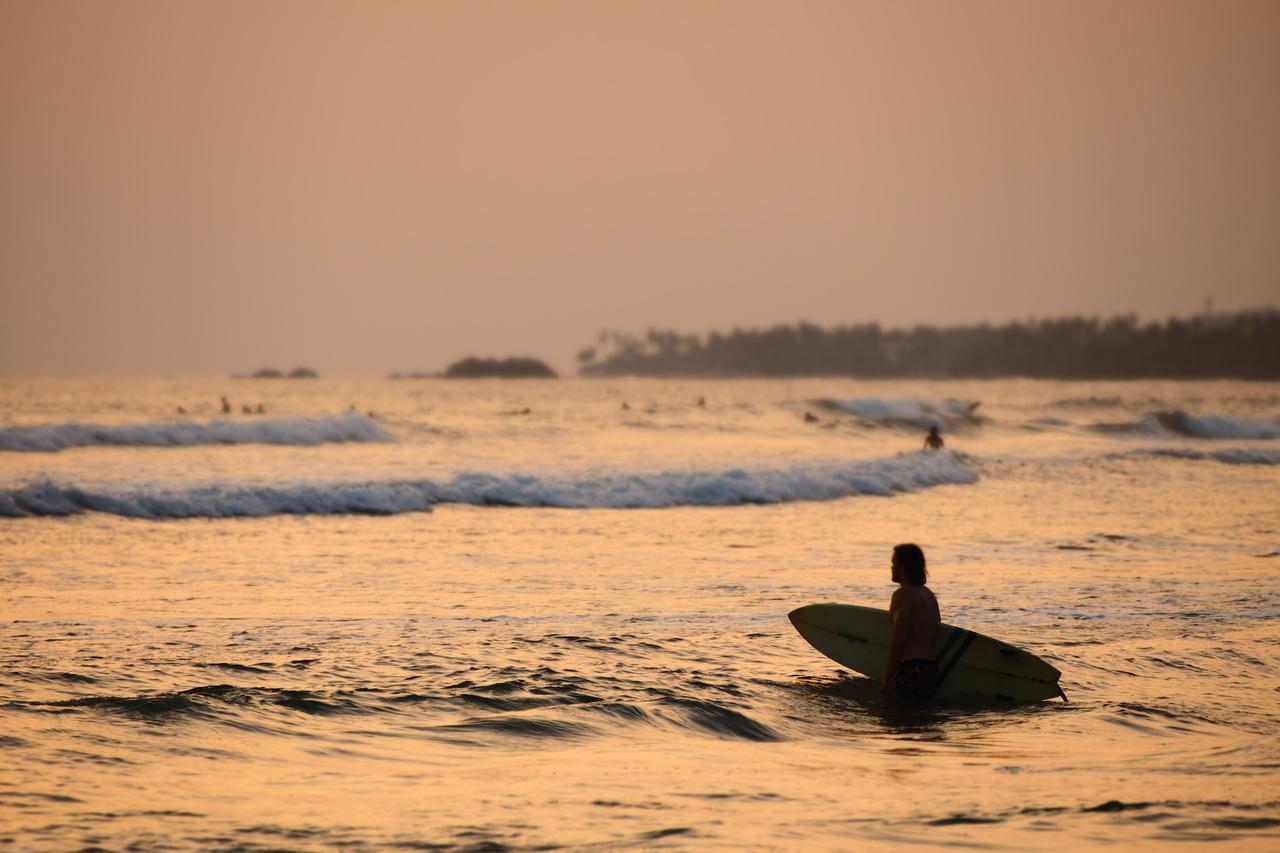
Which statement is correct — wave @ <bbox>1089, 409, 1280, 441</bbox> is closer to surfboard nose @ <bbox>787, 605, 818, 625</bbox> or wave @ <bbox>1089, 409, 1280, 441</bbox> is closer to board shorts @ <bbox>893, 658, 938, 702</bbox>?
surfboard nose @ <bbox>787, 605, 818, 625</bbox>

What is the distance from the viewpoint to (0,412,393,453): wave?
4453cm

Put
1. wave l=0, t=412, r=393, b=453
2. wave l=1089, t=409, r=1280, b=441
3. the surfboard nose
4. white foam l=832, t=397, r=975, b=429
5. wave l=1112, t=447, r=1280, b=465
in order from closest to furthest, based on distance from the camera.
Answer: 1. the surfboard nose
2. wave l=1112, t=447, r=1280, b=465
3. wave l=0, t=412, r=393, b=453
4. wave l=1089, t=409, r=1280, b=441
5. white foam l=832, t=397, r=975, b=429

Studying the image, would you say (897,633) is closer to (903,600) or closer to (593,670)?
(903,600)

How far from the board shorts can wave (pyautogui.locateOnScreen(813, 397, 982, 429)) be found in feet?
204

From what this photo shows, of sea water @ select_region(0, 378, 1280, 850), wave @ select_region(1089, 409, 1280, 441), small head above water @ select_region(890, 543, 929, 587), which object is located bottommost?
sea water @ select_region(0, 378, 1280, 850)

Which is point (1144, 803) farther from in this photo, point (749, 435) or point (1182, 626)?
point (749, 435)

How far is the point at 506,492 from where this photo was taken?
28.6 meters

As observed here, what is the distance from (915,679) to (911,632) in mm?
414

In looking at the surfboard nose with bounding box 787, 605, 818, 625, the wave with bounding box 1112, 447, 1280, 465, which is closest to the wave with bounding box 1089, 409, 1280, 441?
the wave with bounding box 1112, 447, 1280, 465

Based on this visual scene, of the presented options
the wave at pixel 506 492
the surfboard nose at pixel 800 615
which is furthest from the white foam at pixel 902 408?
the surfboard nose at pixel 800 615

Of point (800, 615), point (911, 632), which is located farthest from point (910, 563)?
point (800, 615)

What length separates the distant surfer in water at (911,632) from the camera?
1052 centimetres

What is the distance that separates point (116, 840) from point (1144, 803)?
18.0ft

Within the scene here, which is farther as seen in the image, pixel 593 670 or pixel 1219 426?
pixel 1219 426
